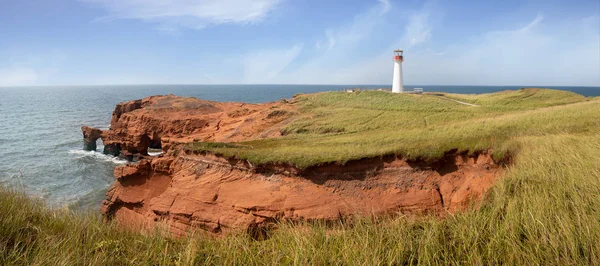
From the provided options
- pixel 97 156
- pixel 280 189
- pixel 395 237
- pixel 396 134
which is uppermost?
pixel 396 134

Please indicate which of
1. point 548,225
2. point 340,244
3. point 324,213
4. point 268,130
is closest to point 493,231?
point 548,225

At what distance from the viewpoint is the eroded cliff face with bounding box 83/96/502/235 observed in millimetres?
9828

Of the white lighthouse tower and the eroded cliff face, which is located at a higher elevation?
the white lighthouse tower

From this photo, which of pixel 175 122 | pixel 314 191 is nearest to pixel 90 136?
pixel 175 122

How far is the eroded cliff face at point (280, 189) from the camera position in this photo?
983 cm

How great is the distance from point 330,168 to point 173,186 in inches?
232

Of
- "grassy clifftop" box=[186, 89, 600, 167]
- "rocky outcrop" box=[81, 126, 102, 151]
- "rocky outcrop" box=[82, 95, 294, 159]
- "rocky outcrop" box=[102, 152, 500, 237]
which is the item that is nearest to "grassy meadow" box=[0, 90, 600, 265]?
"rocky outcrop" box=[102, 152, 500, 237]

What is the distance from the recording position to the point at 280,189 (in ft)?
34.7

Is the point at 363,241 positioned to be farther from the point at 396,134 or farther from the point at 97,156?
the point at 97,156

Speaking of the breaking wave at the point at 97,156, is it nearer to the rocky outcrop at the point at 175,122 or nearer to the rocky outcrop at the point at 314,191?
the rocky outcrop at the point at 175,122

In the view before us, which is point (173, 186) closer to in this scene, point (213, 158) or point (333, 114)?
point (213, 158)

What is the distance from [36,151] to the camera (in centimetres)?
3256

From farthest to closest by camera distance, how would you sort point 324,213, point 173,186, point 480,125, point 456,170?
point 480,125, point 173,186, point 456,170, point 324,213

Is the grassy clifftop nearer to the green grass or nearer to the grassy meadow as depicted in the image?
the grassy meadow
